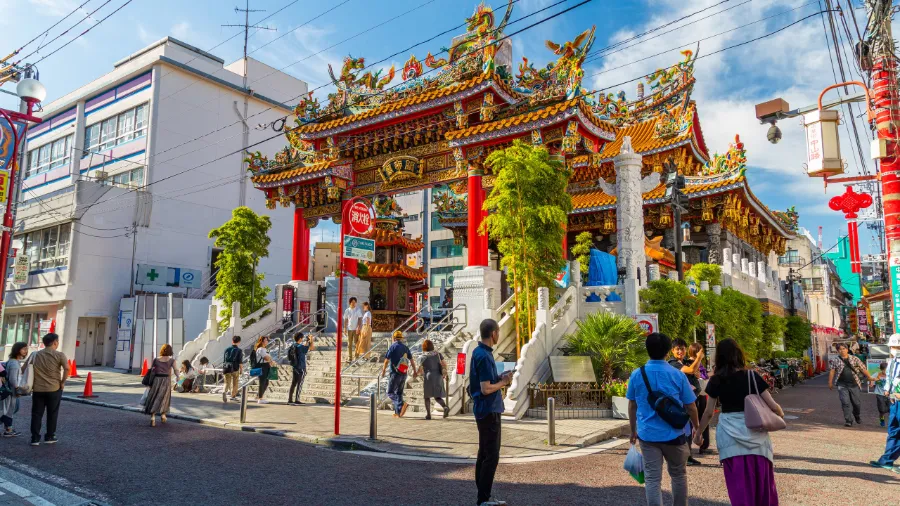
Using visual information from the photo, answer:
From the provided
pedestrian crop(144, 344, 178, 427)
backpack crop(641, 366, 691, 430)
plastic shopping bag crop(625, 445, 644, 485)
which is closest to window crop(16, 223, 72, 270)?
pedestrian crop(144, 344, 178, 427)

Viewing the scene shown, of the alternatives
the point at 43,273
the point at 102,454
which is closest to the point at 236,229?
the point at 43,273

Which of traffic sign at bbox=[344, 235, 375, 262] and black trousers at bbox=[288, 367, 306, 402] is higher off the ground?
traffic sign at bbox=[344, 235, 375, 262]

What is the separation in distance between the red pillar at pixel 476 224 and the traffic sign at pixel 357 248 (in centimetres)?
677

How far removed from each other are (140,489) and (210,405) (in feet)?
28.8

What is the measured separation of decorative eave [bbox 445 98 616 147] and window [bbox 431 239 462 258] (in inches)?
1344

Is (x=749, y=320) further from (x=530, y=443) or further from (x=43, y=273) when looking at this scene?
(x=43, y=273)

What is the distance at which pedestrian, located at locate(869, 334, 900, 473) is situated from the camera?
8109mm

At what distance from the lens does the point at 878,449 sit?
9.88m

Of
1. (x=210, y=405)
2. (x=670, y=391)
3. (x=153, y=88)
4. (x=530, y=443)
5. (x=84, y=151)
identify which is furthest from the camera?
(x=84, y=151)

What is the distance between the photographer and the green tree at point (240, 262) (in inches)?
918

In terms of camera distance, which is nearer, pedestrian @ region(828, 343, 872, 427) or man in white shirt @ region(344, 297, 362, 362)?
pedestrian @ region(828, 343, 872, 427)

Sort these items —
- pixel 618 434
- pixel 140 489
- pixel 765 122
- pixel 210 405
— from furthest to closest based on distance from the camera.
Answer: pixel 210 405, pixel 765 122, pixel 618 434, pixel 140 489

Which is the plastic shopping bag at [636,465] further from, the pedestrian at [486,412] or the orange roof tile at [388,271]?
the orange roof tile at [388,271]

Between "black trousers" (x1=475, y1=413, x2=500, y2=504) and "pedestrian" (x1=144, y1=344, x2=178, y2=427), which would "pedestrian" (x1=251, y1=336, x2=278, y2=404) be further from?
"black trousers" (x1=475, y1=413, x2=500, y2=504)
